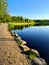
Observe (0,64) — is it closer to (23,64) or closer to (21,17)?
(23,64)

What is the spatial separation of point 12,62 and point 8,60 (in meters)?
0.63

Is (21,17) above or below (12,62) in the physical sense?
below

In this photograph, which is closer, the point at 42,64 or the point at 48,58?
the point at 42,64

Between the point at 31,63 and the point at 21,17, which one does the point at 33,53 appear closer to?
A: the point at 31,63

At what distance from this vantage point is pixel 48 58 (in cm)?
1758

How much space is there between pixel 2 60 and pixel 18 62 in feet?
4.05

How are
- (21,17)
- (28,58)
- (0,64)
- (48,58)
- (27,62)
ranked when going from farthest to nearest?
(21,17)
(48,58)
(28,58)
(27,62)
(0,64)

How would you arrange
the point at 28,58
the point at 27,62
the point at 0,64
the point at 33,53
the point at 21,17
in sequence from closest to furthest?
the point at 0,64
the point at 27,62
the point at 28,58
the point at 33,53
the point at 21,17

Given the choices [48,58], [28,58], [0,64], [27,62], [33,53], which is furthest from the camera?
[48,58]

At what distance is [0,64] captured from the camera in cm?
1248

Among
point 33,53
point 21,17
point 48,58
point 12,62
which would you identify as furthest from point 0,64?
point 21,17

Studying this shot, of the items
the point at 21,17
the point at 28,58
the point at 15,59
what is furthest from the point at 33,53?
the point at 21,17

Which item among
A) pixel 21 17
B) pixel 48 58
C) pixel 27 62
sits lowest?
pixel 21 17

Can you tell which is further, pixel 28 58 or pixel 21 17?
pixel 21 17
